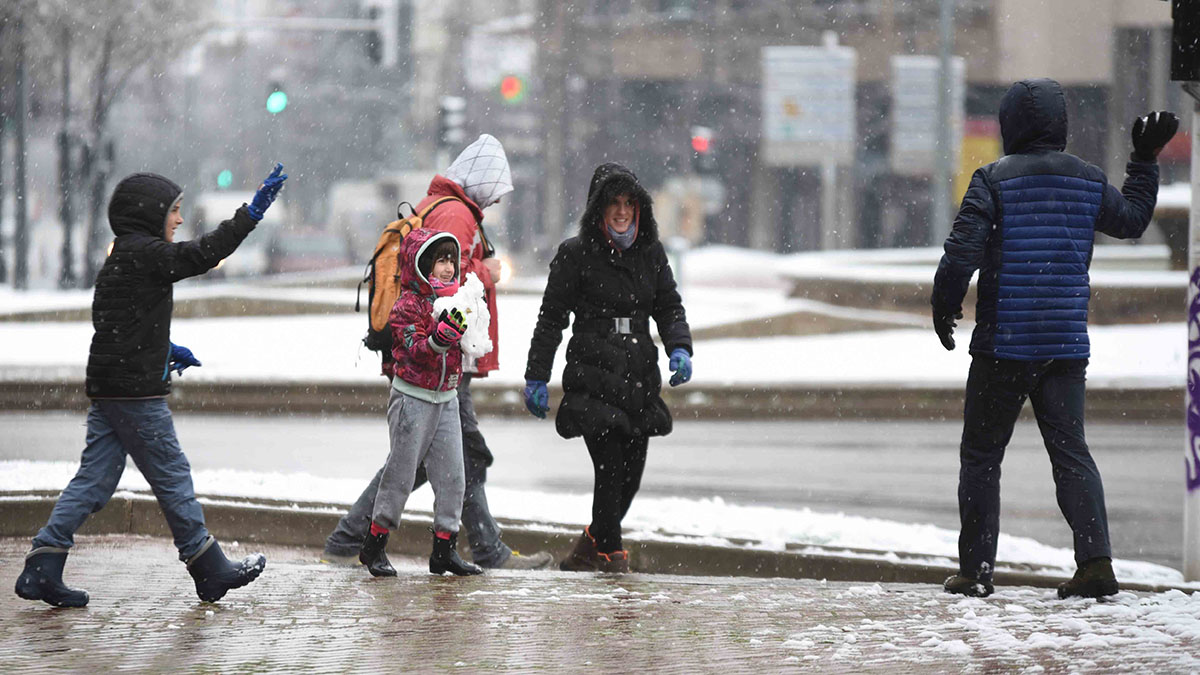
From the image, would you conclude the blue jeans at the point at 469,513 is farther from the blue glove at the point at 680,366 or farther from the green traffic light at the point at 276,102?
the green traffic light at the point at 276,102

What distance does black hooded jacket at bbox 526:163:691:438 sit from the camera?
239 inches

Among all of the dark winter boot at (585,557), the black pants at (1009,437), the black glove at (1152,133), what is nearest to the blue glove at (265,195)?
the dark winter boot at (585,557)

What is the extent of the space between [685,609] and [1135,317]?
14805 millimetres

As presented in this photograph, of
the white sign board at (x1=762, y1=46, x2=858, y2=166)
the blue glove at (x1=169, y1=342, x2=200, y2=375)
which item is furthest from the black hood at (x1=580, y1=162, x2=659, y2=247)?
the white sign board at (x1=762, y1=46, x2=858, y2=166)

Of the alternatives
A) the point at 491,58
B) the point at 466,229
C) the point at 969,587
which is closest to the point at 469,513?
the point at 466,229

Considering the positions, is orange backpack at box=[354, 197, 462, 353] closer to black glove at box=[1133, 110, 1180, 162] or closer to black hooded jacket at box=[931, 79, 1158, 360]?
black hooded jacket at box=[931, 79, 1158, 360]

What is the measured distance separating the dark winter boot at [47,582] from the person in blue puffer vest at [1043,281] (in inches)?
124

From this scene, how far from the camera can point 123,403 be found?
5164 mm

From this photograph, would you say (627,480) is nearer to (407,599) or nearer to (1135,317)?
(407,599)

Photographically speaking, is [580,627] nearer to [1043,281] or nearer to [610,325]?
[610,325]

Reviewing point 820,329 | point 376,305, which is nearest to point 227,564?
point 376,305

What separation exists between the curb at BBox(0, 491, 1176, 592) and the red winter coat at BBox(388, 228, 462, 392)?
1.58 meters

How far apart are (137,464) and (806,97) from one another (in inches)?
1132

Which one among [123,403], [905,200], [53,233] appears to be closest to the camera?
[123,403]
